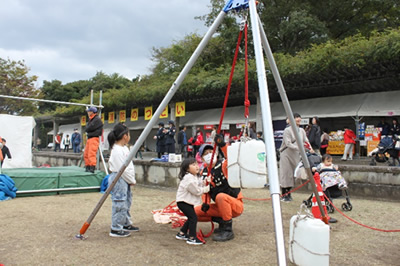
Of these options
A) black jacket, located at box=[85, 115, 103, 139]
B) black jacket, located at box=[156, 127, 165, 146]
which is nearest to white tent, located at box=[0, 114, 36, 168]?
black jacket, located at box=[85, 115, 103, 139]

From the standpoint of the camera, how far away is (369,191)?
7.23 meters

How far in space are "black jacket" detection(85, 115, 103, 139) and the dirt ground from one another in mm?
2051

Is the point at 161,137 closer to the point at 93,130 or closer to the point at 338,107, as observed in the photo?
the point at 93,130

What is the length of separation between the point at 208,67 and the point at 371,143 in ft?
33.9

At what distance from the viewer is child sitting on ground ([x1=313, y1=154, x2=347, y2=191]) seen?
5578 millimetres

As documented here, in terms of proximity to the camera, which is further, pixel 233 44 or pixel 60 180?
pixel 233 44

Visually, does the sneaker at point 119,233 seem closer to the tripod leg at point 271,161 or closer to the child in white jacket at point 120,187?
the child in white jacket at point 120,187

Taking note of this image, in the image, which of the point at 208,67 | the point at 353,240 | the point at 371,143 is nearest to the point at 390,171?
the point at 353,240

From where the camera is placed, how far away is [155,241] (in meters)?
4.07

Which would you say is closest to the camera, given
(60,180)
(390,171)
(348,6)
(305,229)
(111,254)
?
(305,229)

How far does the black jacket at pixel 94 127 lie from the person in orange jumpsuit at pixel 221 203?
4.12 metres

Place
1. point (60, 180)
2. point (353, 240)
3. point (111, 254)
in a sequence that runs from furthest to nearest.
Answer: point (60, 180), point (353, 240), point (111, 254)

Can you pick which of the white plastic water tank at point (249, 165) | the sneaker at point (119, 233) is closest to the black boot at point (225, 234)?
the white plastic water tank at point (249, 165)

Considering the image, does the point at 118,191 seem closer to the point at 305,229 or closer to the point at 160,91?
the point at 305,229
